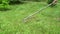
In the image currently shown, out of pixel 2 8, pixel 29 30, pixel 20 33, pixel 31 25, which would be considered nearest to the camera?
pixel 20 33

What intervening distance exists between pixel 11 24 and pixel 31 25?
3.73 ft

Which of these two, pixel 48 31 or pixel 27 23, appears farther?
pixel 27 23

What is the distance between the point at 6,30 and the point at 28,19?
2.31 metres

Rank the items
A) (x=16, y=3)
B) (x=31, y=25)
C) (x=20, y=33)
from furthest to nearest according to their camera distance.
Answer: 1. (x=16, y=3)
2. (x=31, y=25)
3. (x=20, y=33)

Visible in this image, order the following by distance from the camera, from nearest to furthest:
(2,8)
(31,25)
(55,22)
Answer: (31,25) → (55,22) → (2,8)

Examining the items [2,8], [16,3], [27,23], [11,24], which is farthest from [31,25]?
[16,3]

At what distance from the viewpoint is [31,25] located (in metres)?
9.62

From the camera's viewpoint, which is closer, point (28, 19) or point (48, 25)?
point (48, 25)

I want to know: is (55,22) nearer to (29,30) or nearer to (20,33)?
(29,30)

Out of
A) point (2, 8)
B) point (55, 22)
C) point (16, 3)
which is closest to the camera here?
point (55, 22)

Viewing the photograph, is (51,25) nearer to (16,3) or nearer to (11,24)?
(11,24)

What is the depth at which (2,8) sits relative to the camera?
48.3ft

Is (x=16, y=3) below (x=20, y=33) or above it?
below

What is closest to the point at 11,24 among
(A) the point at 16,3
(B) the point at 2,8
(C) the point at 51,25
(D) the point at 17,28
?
(D) the point at 17,28
